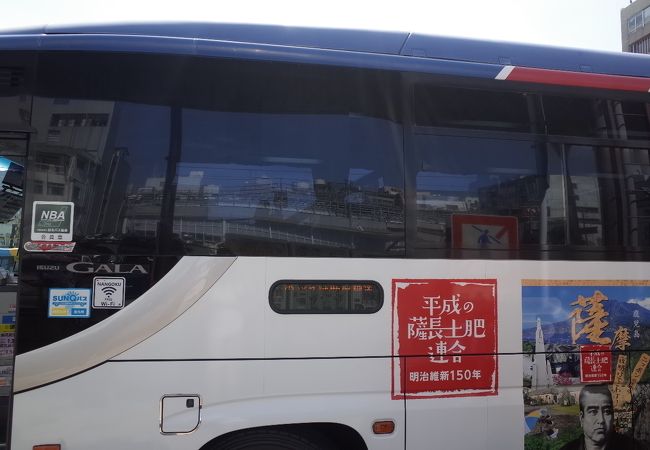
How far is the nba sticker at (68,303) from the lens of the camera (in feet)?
8.04

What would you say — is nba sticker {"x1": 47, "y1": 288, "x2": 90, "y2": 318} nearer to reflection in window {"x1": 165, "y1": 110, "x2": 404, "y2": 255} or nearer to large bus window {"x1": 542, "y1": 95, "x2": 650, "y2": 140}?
reflection in window {"x1": 165, "y1": 110, "x2": 404, "y2": 255}

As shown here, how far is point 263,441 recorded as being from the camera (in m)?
2.63

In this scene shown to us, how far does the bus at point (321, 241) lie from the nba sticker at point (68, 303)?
1 centimetres

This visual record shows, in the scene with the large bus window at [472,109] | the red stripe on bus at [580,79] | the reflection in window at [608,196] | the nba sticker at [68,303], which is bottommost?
the nba sticker at [68,303]

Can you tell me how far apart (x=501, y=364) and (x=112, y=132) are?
2553 millimetres

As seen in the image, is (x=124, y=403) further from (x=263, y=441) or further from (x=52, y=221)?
(x=52, y=221)

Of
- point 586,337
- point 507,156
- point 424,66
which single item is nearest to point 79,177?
point 424,66

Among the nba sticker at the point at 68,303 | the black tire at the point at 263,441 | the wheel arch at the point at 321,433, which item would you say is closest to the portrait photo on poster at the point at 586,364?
the wheel arch at the point at 321,433

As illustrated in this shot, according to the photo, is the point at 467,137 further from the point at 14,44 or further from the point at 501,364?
the point at 14,44

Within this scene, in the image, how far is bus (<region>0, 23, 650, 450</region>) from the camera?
2490 mm

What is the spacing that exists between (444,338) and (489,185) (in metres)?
0.94

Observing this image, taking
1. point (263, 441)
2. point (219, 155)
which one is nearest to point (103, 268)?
point (219, 155)

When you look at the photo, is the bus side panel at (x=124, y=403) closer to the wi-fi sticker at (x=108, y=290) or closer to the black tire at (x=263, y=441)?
the black tire at (x=263, y=441)

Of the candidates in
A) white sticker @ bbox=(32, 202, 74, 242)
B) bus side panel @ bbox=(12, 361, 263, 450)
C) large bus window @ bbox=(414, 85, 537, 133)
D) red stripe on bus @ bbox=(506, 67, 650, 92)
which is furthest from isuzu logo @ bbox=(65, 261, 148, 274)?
red stripe on bus @ bbox=(506, 67, 650, 92)
